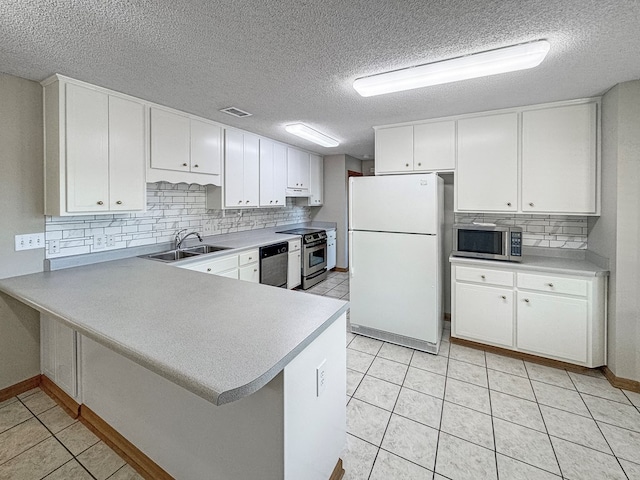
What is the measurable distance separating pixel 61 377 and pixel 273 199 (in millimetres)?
3056

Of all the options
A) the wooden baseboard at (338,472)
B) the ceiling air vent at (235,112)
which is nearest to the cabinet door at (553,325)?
the wooden baseboard at (338,472)

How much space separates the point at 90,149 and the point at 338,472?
275cm

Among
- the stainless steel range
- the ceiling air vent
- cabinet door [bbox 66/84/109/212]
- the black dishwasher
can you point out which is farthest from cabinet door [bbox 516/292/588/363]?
cabinet door [bbox 66/84/109/212]

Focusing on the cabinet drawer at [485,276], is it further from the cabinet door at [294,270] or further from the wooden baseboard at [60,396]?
the wooden baseboard at [60,396]

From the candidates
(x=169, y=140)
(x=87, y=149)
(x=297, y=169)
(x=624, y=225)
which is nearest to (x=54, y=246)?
(x=87, y=149)

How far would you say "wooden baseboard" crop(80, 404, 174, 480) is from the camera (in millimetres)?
1536

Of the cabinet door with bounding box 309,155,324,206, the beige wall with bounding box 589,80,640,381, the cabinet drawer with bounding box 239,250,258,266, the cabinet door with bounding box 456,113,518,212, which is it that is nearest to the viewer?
the beige wall with bounding box 589,80,640,381

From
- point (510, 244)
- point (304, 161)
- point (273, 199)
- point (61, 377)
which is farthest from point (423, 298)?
point (304, 161)

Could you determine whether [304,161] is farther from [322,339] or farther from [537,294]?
[322,339]

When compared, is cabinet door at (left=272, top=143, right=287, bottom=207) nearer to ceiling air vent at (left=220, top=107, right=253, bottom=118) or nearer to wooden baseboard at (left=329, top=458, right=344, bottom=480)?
ceiling air vent at (left=220, top=107, right=253, bottom=118)

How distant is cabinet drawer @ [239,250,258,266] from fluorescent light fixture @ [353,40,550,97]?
2.18m

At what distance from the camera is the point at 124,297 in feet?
5.35

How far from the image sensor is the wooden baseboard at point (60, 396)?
1.96 m

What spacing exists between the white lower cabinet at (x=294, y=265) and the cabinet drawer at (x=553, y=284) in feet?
9.39
